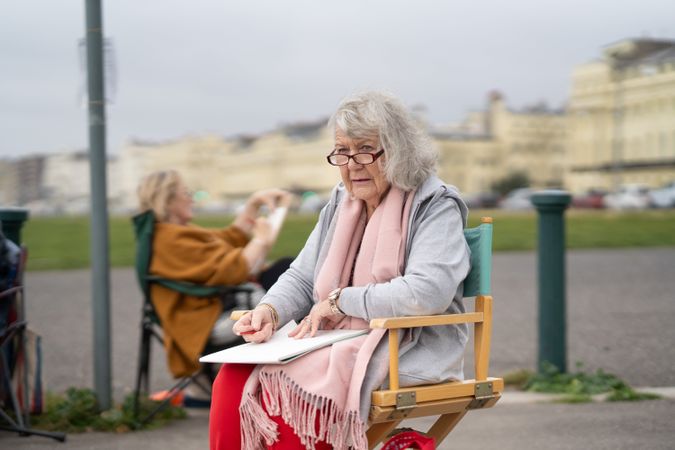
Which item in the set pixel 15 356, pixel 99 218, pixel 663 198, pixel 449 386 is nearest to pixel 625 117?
pixel 663 198

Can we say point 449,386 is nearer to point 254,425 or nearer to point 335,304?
point 335,304

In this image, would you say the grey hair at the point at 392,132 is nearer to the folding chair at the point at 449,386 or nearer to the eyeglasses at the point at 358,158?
the eyeglasses at the point at 358,158

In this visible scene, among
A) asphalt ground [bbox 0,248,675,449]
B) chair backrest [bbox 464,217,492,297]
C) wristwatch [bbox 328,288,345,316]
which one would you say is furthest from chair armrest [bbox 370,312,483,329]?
asphalt ground [bbox 0,248,675,449]

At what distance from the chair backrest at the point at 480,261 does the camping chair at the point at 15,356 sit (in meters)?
2.37

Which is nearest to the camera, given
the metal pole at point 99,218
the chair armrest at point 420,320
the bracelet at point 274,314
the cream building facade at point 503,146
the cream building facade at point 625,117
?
the chair armrest at point 420,320

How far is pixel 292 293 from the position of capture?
3420mm

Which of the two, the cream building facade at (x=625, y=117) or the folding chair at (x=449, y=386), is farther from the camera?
the cream building facade at (x=625, y=117)

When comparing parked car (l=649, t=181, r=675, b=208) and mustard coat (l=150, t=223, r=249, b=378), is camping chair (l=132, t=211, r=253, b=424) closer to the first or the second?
mustard coat (l=150, t=223, r=249, b=378)

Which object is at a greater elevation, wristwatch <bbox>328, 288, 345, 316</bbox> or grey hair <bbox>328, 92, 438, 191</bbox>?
grey hair <bbox>328, 92, 438, 191</bbox>

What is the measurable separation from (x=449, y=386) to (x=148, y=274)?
2.49m

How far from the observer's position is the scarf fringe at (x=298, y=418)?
9.51 feet

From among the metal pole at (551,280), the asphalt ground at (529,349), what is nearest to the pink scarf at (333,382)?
the asphalt ground at (529,349)

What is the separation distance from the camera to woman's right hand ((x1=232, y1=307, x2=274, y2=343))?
3209 mm

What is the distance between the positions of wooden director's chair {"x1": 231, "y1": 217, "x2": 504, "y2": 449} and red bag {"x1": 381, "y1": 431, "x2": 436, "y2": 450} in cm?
4
